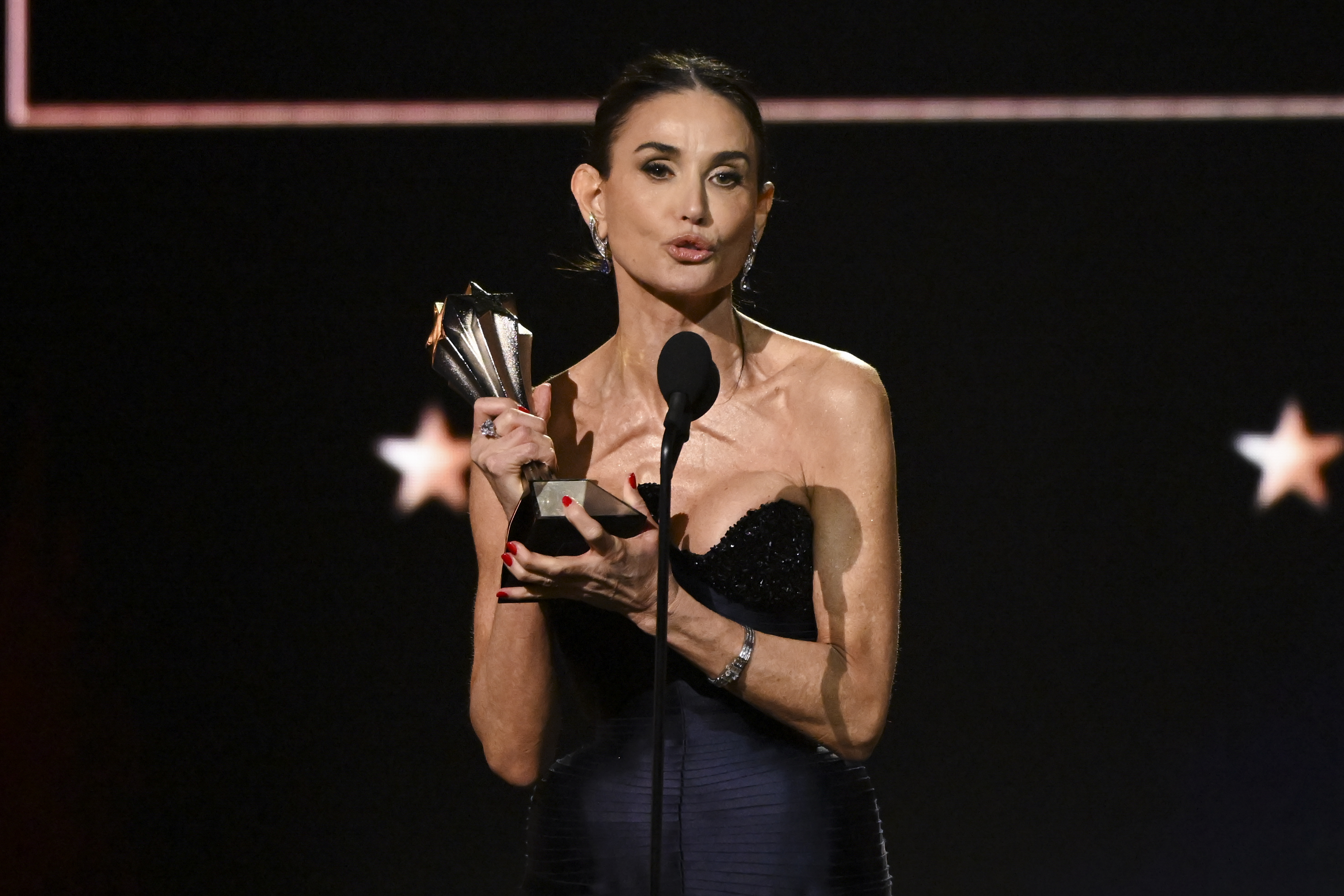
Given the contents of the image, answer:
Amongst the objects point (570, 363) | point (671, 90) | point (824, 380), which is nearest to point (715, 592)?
point (824, 380)

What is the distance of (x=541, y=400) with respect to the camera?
1.37 meters

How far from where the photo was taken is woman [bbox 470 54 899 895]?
1.34 metres

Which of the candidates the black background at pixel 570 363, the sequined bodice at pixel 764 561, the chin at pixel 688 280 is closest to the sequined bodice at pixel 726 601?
the sequined bodice at pixel 764 561

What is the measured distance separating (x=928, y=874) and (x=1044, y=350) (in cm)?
112

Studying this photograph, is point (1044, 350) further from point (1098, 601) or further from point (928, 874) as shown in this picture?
point (928, 874)

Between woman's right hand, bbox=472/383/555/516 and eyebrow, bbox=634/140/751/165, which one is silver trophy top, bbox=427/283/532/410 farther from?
eyebrow, bbox=634/140/751/165

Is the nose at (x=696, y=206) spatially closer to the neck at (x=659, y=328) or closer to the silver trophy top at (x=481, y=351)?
the neck at (x=659, y=328)

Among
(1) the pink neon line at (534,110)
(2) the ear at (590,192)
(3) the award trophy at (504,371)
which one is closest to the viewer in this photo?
(3) the award trophy at (504,371)

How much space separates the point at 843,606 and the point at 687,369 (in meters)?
0.41

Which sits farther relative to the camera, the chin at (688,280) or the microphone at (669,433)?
the chin at (688,280)

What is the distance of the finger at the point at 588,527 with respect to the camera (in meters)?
1.10

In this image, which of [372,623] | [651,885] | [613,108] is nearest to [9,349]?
[372,623]

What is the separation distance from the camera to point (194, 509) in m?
2.82

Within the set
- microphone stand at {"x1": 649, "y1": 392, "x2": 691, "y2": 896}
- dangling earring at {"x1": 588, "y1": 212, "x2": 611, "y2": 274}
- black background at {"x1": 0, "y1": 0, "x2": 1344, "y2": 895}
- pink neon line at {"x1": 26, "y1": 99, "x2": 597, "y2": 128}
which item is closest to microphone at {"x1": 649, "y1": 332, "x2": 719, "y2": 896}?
microphone stand at {"x1": 649, "y1": 392, "x2": 691, "y2": 896}
